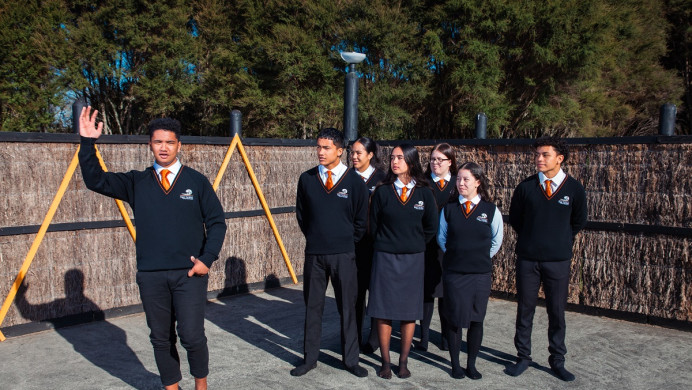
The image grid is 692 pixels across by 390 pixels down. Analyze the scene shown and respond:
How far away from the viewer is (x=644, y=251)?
5812mm

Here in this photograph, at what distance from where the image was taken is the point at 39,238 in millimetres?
5328

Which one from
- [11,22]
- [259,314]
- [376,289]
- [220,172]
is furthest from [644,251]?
[11,22]

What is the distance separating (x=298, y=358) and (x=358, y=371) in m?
0.69

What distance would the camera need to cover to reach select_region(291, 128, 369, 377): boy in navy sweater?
439cm

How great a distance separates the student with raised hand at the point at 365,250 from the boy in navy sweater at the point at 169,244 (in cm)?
155

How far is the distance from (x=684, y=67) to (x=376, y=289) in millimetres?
29366

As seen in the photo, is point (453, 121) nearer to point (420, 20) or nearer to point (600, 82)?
point (420, 20)

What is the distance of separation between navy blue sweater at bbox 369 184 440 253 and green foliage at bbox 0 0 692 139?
17.3 metres

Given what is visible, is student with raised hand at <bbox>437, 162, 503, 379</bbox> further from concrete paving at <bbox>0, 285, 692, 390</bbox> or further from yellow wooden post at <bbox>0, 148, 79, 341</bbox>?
yellow wooden post at <bbox>0, 148, 79, 341</bbox>

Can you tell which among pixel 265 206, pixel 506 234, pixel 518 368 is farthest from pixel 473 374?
pixel 265 206

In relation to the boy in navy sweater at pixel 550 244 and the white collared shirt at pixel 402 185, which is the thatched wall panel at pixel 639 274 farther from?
the white collared shirt at pixel 402 185

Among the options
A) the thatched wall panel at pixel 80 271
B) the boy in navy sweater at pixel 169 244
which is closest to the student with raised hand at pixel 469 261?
the boy in navy sweater at pixel 169 244

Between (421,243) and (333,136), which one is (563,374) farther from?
(333,136)

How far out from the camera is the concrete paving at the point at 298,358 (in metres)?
4.27
